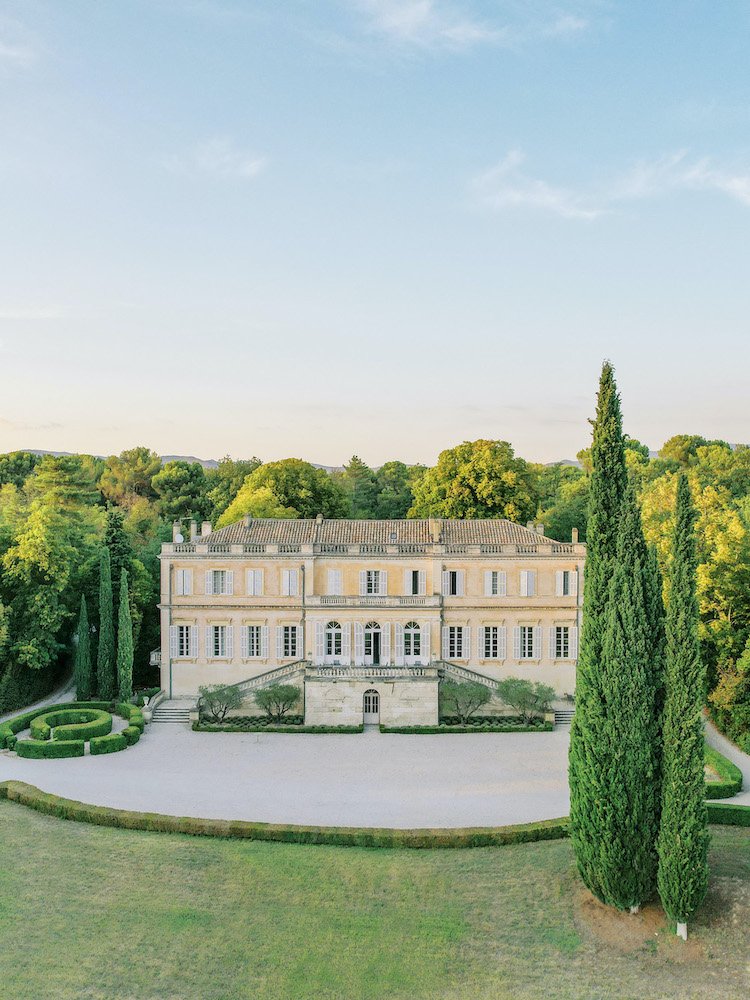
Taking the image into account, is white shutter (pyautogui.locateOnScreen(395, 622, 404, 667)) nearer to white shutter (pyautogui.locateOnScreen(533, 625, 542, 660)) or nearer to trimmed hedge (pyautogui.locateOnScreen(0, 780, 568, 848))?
white shutter (pyautogui.locateOnScreen(533, 625, 542, 660))

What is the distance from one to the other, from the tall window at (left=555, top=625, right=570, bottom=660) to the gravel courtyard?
5.23 metres

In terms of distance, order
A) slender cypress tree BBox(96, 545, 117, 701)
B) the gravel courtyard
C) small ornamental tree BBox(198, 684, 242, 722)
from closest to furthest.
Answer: the gravel courtyard → small ornamental tree BBox(198, 684, 242, 722) → slender cypress tree BBox(96, 545, 117, 701)

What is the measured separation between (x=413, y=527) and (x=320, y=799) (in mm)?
17439

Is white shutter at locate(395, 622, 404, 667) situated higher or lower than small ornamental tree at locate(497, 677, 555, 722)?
higher

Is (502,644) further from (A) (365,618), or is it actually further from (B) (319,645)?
(B) (319,645)

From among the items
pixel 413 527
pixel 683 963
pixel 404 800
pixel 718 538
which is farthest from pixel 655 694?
pixel 413 527

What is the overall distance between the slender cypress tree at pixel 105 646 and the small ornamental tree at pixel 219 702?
521 centimetres

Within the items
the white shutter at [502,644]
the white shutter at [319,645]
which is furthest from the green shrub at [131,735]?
the white shutter at [502,644]

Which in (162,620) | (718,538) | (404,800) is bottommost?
(404,800)

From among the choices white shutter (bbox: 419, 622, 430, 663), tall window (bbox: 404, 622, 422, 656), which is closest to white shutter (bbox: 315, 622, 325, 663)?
tall window (bbox: 404, 622, 422, 656)

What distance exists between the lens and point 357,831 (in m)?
23.0

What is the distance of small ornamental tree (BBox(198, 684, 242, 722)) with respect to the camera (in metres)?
36.2

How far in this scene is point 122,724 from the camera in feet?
117

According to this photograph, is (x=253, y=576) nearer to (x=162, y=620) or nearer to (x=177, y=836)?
(x=162, y=620)
